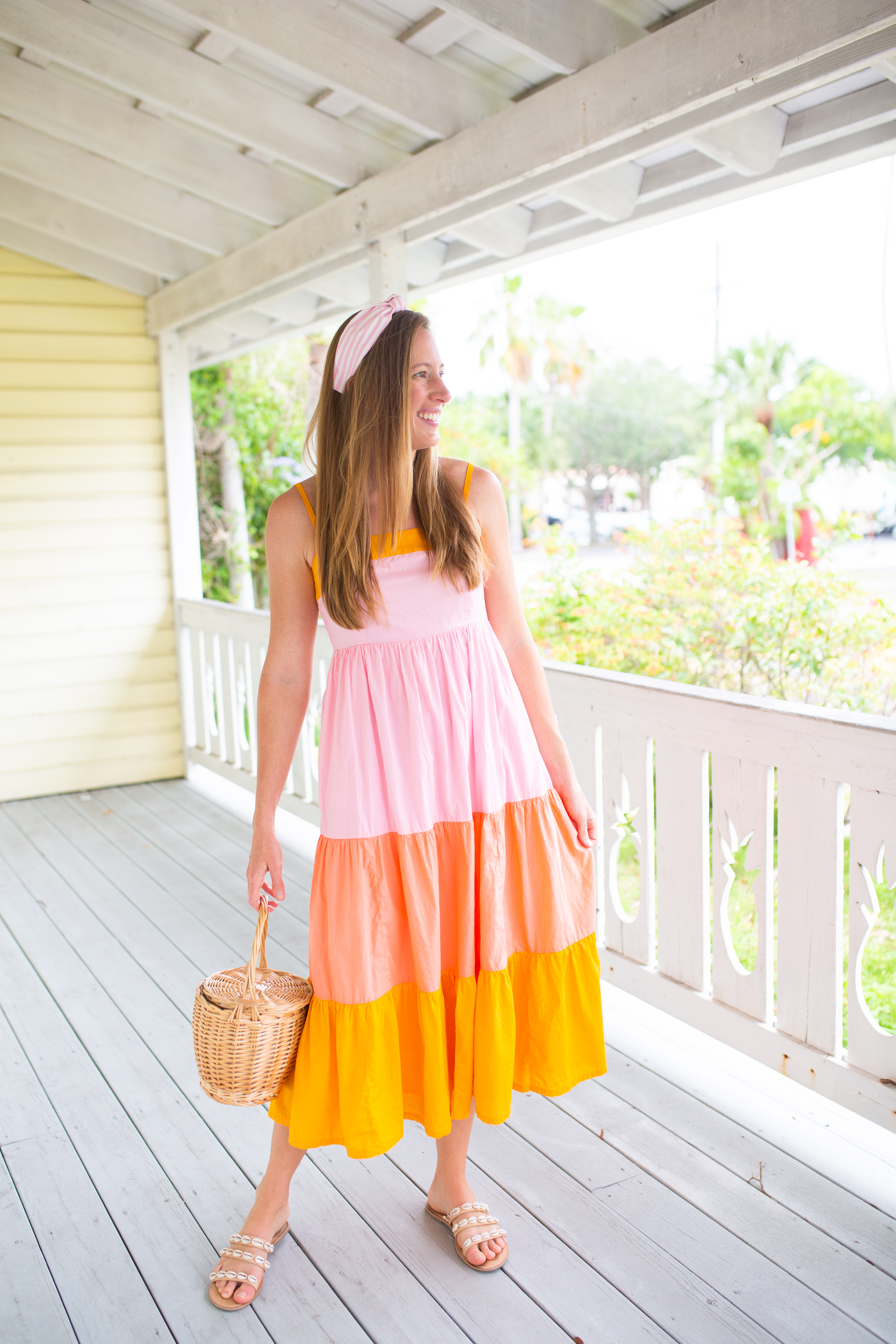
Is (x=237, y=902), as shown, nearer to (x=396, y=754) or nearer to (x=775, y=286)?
(x=396, y=754)

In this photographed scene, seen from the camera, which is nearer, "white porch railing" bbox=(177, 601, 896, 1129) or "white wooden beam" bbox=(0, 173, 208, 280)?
"white porch railing" bbox=(177, 601, 896, 1129)

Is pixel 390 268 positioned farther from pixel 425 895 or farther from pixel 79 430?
pixel 79 430

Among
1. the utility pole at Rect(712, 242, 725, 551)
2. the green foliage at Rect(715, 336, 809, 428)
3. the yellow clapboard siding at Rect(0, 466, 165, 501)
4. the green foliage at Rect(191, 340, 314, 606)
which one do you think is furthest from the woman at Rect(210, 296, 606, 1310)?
the green foliage at Rect(715, 336, 809, 428)

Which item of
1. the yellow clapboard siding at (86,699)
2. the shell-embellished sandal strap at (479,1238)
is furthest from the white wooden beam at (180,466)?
the shell-embellished sandal strap at (479,1238)

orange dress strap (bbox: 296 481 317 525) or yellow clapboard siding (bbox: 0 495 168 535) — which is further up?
yellow clapboard siding (bbox: 0 495 168 535)

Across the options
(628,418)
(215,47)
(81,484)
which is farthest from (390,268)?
(628,418)

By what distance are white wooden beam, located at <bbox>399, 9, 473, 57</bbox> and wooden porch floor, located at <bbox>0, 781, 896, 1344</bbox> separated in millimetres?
2713

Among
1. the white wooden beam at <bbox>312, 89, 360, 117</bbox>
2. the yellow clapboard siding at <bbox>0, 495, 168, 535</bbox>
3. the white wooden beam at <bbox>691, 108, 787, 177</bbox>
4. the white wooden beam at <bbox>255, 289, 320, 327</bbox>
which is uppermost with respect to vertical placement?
the white wooden beam at <bbox>312, 89, 360, 117</bbox>

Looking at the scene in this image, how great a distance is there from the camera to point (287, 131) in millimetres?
3283

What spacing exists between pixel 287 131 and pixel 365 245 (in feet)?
1.38

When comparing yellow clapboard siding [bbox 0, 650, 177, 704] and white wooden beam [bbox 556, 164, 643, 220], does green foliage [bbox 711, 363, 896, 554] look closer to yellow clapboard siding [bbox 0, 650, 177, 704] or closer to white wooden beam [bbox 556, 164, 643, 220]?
yellow clapboard siding [bbox 0, 650, 177, 704]

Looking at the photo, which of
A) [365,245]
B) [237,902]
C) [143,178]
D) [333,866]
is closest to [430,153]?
[365,245]

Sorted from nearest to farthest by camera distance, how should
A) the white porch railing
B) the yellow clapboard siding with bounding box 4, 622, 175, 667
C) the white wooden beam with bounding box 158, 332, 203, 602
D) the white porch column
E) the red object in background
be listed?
the white porch railing, the white porch column, the yellow clapboard siding with bounding box 4, 622, 175, 667, the white wooden beam with bounding box 158, 332, 203, 602, the red object in background

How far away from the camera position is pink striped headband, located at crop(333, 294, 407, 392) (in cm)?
172
